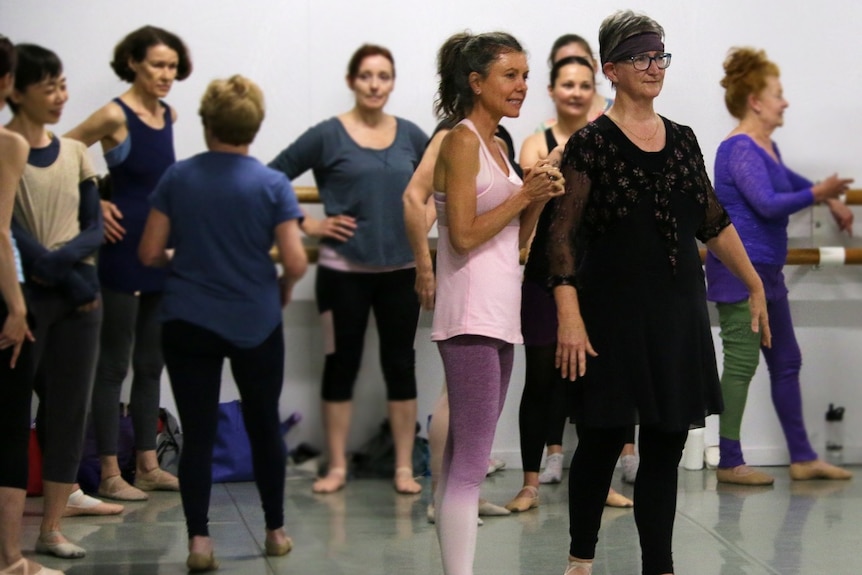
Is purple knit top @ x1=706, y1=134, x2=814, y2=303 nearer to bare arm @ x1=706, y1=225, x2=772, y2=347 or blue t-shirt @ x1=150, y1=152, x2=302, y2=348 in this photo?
bare arm @ x1=706, y1=225, x2=772, y2=347

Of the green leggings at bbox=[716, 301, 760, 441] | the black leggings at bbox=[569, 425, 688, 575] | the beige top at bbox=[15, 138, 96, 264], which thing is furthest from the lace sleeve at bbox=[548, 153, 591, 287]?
the green leggings at bbox=[716, 301, 760, 441]

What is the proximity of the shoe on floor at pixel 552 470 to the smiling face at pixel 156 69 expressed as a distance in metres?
1.75

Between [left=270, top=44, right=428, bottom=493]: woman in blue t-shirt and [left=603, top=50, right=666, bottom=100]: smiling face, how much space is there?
1611mm

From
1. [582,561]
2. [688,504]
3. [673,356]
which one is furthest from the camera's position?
[688,504]

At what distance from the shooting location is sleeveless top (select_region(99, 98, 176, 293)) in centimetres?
404

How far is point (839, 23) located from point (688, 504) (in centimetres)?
187

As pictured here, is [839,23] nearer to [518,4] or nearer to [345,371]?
[518,4]

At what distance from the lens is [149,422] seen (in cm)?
418

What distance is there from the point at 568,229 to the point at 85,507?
1929 mm

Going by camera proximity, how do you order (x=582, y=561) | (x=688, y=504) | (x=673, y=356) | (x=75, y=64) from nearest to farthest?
1. (x=673, y=356)
2. (x=582, y=561)
3. (x=688, y=504)
4. (x=75, y=64)

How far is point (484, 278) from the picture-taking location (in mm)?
2721

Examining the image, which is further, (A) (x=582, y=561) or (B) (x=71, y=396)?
(B) (x=71, y=396)

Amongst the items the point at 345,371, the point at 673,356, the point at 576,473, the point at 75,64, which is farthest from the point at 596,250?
the point at 75,64

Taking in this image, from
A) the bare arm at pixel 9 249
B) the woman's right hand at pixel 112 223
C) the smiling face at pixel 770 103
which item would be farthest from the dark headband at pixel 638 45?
the woman's right hand at pixel 112 223
